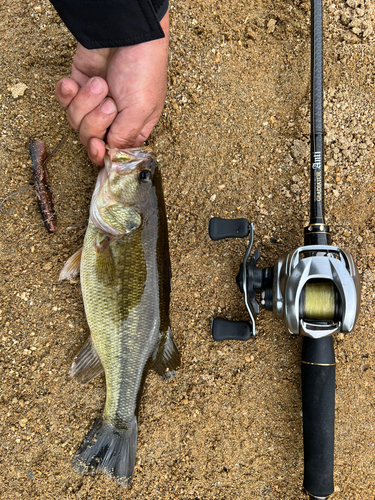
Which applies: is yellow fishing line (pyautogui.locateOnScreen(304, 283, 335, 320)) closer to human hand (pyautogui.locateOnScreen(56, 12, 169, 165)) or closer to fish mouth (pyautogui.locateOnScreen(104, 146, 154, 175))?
fish mouth (pyautogui.locateOnScreen(104, 146, 154, 175))

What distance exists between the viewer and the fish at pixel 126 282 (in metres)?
2.28

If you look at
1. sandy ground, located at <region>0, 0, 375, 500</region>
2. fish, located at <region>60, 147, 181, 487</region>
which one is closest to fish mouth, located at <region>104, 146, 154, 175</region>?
fish, located at <region>60, 147, 181, 487</region>

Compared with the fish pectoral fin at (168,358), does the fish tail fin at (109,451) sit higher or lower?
lower

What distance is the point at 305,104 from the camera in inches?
107

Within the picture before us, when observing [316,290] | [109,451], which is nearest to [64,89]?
[316,290]

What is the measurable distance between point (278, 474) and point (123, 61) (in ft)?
9.18

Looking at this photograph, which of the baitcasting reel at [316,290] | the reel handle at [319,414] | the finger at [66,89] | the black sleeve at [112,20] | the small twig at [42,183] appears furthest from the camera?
the small twig at [42,183]

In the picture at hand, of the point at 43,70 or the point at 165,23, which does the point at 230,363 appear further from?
the point at 43,70

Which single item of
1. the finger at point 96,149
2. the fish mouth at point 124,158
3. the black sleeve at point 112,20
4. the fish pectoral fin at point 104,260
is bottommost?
the fish pectoral fin at point 104,260

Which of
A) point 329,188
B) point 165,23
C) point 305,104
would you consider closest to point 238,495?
point 329,188

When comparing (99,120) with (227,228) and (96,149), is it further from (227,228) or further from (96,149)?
(227,228)

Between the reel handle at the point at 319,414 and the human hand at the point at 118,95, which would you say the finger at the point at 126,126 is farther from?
the reel handle at the point at 319,414

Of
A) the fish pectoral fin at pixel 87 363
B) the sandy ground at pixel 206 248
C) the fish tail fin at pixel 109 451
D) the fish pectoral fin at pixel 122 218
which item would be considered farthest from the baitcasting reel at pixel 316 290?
the fish tail fin at pixel 109 451

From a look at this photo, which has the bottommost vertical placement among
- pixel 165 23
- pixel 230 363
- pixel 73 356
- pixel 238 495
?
pixel 238 495
